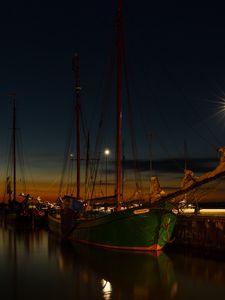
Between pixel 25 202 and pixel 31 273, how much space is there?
41614 millimetres

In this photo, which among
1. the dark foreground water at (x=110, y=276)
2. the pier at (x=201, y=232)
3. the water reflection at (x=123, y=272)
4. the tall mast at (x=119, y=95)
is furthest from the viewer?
the tall mast at (x=119, y=95)

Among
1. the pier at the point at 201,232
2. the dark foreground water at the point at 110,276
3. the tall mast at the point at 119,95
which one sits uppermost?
the tall mast at the point at 119,95

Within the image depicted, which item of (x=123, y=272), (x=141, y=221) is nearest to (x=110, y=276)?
(x=123, y=272)

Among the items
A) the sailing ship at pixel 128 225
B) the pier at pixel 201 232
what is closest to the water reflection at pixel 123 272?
the sailing ship at pixel 128 225

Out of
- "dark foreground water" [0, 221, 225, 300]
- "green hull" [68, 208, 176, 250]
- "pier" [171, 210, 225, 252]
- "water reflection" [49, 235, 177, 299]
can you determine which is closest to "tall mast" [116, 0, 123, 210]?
"green hull" [68, 208, 176, 250]

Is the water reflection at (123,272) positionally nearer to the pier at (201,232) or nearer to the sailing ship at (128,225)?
the sailing ship at (128,225)

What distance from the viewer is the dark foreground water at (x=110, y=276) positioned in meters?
19.6

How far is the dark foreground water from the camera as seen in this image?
19641mm

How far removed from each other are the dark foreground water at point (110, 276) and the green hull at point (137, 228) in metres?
0.77

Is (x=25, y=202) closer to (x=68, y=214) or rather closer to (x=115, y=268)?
(x=68, y=214)

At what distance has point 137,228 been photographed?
94.9 ft

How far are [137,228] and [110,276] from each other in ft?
19.2

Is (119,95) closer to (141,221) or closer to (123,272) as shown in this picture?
(141,221)

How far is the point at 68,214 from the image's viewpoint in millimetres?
38812
